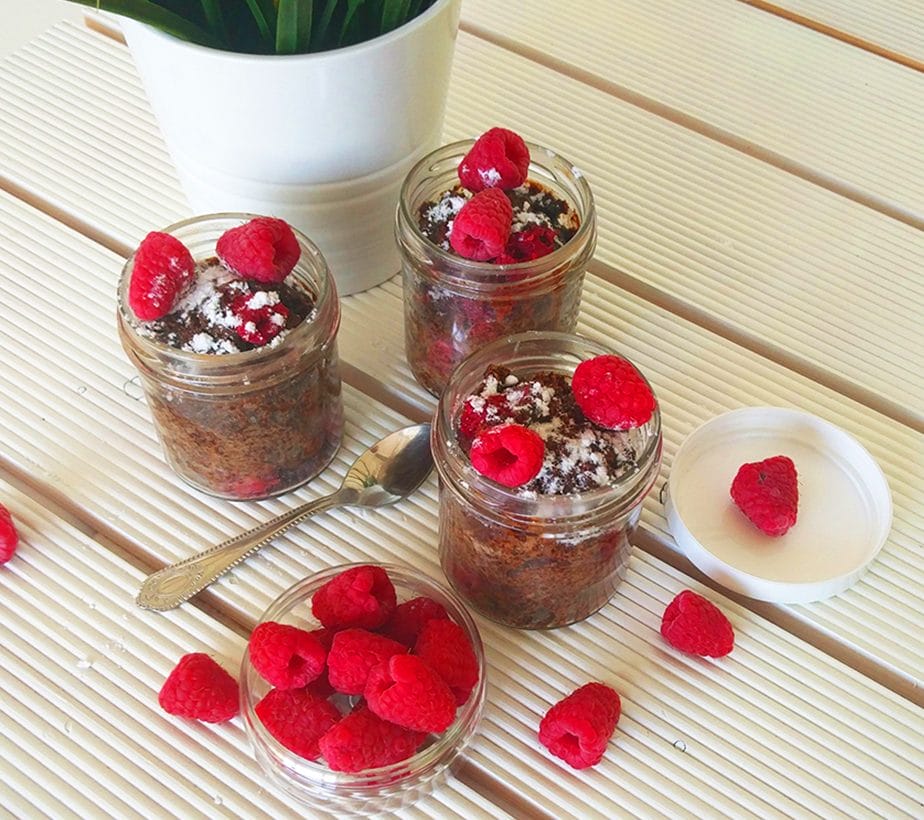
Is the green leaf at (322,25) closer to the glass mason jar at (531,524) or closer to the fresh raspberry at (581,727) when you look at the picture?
the glass mason jar at (531,524)

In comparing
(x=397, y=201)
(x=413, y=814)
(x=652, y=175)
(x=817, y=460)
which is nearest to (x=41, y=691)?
(x=413, y=814)

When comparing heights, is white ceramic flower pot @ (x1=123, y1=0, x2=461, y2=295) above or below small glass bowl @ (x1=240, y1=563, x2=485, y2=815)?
above

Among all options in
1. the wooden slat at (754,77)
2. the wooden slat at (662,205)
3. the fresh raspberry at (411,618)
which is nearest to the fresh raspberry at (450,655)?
the fresh raspberry at (411,618)

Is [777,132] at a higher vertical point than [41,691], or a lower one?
higher

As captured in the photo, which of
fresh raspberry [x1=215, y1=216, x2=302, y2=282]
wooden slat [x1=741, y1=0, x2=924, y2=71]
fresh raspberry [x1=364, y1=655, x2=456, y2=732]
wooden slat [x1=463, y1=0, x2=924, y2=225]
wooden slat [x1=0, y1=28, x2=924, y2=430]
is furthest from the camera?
wooden slat [x1=741, y1=0, x2=924, y2=71]

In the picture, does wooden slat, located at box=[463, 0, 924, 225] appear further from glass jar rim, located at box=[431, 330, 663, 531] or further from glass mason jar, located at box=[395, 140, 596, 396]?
glass jar rim, located at box=[431, 330, 663, 531]

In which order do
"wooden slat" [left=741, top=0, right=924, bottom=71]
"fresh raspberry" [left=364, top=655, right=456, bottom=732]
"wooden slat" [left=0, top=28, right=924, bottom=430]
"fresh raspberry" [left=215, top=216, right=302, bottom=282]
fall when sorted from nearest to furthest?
"fresh raspberry" [left=364, top=655, right=456, bottom=732], "fresh raspberry" [left=215, top=216, right=302, bottom=282], "wooden slat" [left=0, top=28, right=924, bottom=430], "wooden slat" [left=741, top=0, right=924, bottom=71]

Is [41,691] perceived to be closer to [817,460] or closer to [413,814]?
[413,814]

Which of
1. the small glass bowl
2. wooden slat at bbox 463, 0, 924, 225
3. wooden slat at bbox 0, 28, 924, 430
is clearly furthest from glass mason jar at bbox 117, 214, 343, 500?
Answer: wooden slat at bbox 463, 0, 924, 225
